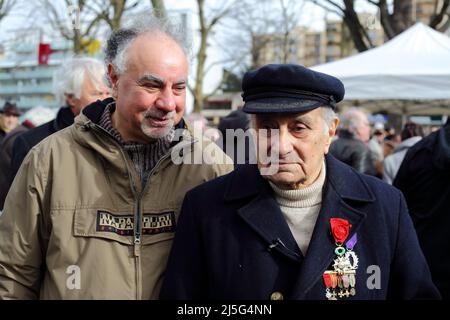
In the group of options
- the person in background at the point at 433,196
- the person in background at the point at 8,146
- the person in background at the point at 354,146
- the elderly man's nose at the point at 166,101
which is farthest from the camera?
the person in background at the point at 354,146

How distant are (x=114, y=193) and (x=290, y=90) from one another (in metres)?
0.83

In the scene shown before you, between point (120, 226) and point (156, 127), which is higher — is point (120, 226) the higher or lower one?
the lower one

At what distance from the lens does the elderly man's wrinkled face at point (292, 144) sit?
2168mm

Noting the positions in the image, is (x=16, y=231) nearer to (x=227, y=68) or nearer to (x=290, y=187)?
(x=290, y=187)

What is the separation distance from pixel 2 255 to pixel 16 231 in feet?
0.38

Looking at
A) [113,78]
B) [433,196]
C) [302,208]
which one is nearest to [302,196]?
[302,208]

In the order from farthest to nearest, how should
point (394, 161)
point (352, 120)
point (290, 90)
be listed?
point (352, 120) → point (394, 161) → point (290, 90)

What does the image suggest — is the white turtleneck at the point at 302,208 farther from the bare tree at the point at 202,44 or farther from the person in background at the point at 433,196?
the bare tree at the point at 202,44

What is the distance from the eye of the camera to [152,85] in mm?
2361

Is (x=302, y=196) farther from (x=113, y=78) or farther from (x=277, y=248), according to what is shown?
(x=113, y=78)

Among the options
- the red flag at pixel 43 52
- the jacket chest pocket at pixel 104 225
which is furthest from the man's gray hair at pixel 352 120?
the red flag at pixel 43 52

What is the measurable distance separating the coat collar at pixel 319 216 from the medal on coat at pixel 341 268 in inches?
0.9

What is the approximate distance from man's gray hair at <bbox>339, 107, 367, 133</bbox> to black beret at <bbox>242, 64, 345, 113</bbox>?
448cm

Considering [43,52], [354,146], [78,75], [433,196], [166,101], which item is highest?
[43,52]
